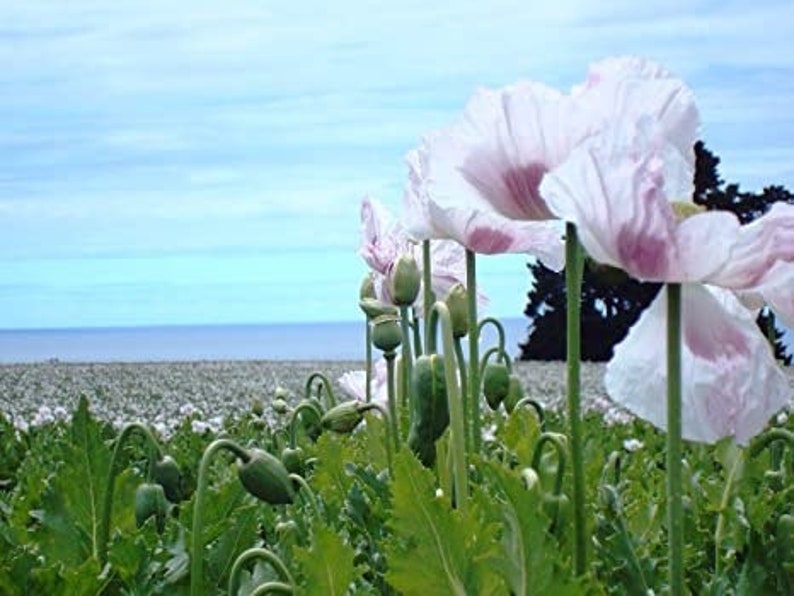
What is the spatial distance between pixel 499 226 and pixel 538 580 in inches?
22.9

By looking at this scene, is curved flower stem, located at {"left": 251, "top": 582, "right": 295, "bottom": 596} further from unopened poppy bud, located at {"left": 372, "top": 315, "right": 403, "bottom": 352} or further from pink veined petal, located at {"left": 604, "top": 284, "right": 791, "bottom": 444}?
unopened poppy bud, located at {"left": 372, "top": 315, "right": 403, "bottom": 352}

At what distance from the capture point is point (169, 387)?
41.6ft

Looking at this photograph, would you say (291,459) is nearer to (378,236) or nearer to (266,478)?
(378,236)

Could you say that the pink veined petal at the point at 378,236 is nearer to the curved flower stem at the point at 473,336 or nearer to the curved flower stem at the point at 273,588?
the curved flower stem at the point at 473,336

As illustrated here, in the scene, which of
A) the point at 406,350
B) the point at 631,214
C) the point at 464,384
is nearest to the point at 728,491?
the point at 464,384

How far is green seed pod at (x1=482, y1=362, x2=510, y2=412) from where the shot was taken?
2.47 metres

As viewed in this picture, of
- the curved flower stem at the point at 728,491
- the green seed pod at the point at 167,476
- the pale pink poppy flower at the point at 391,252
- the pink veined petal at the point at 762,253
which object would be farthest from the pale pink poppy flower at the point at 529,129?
the pale pink poppy flower at the point at 391,252

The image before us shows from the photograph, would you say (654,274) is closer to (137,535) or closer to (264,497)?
(264,497)

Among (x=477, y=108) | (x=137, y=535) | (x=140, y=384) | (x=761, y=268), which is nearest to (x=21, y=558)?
(x=137, y=535)

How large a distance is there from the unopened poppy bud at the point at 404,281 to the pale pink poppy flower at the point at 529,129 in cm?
87

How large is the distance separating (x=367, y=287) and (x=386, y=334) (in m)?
0.32

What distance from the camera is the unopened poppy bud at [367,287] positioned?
2.71 m

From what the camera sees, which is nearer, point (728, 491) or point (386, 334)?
point (728, 491)

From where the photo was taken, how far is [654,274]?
1206 millimetres
